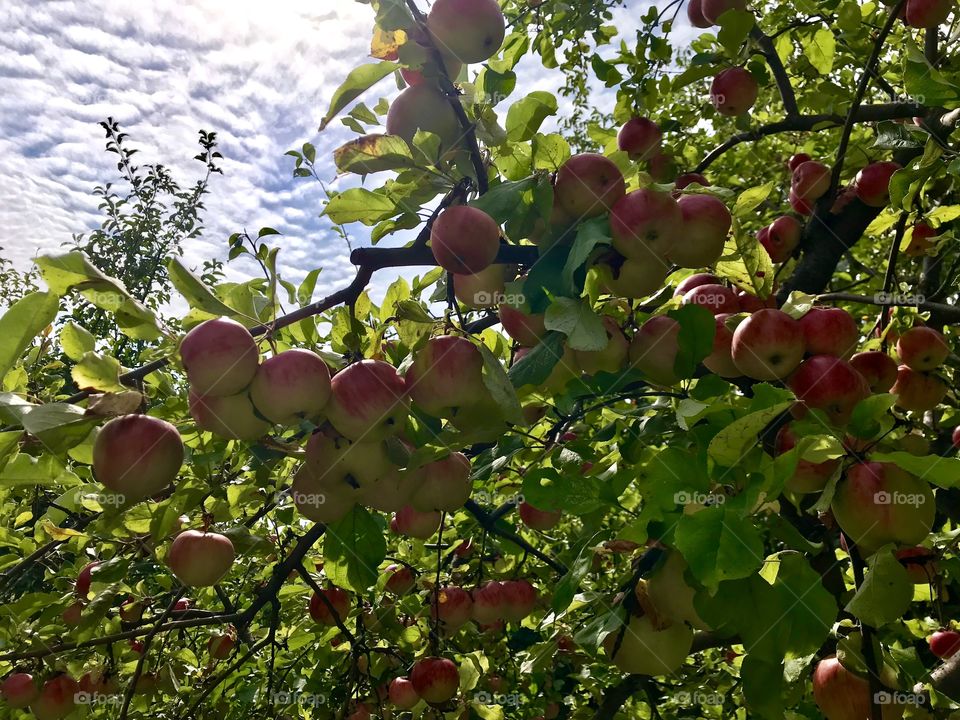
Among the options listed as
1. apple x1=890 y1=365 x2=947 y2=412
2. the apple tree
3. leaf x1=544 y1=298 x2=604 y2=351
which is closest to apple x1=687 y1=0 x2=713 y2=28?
the apple tree

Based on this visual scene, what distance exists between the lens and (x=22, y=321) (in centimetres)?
104

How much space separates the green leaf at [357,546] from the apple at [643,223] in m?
0.78

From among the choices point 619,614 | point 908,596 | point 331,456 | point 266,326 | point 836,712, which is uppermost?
point 266,326

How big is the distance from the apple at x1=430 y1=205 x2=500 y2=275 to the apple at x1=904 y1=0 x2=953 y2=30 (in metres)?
2.11

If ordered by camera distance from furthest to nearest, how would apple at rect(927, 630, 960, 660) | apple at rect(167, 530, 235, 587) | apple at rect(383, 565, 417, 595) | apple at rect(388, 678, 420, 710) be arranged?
1. apple at rect(383, 565, 417, 595)
2. apple at rect(388, 678, 420, 710)
3. apple at rect(927, 630, 960, 660)
4. apple at rect(167, 530, 235, 587)

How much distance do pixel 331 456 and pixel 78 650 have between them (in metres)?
1.74

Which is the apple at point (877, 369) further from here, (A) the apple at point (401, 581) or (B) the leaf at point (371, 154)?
(A) the apple at point (401, 581)

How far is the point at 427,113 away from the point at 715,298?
0.74 meters

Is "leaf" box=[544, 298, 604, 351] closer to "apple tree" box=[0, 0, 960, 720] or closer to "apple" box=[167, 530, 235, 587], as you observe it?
"apple tree" box=[0, 0, 960, 720]

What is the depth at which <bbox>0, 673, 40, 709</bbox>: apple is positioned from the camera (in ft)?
7.25

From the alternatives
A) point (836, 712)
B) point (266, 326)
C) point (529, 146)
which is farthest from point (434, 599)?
point (529, 146)

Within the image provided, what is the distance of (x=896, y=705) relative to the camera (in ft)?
4.32

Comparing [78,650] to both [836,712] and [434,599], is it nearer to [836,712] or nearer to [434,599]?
[434,599]

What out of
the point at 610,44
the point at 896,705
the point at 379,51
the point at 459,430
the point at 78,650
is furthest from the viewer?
the point at 610,44
